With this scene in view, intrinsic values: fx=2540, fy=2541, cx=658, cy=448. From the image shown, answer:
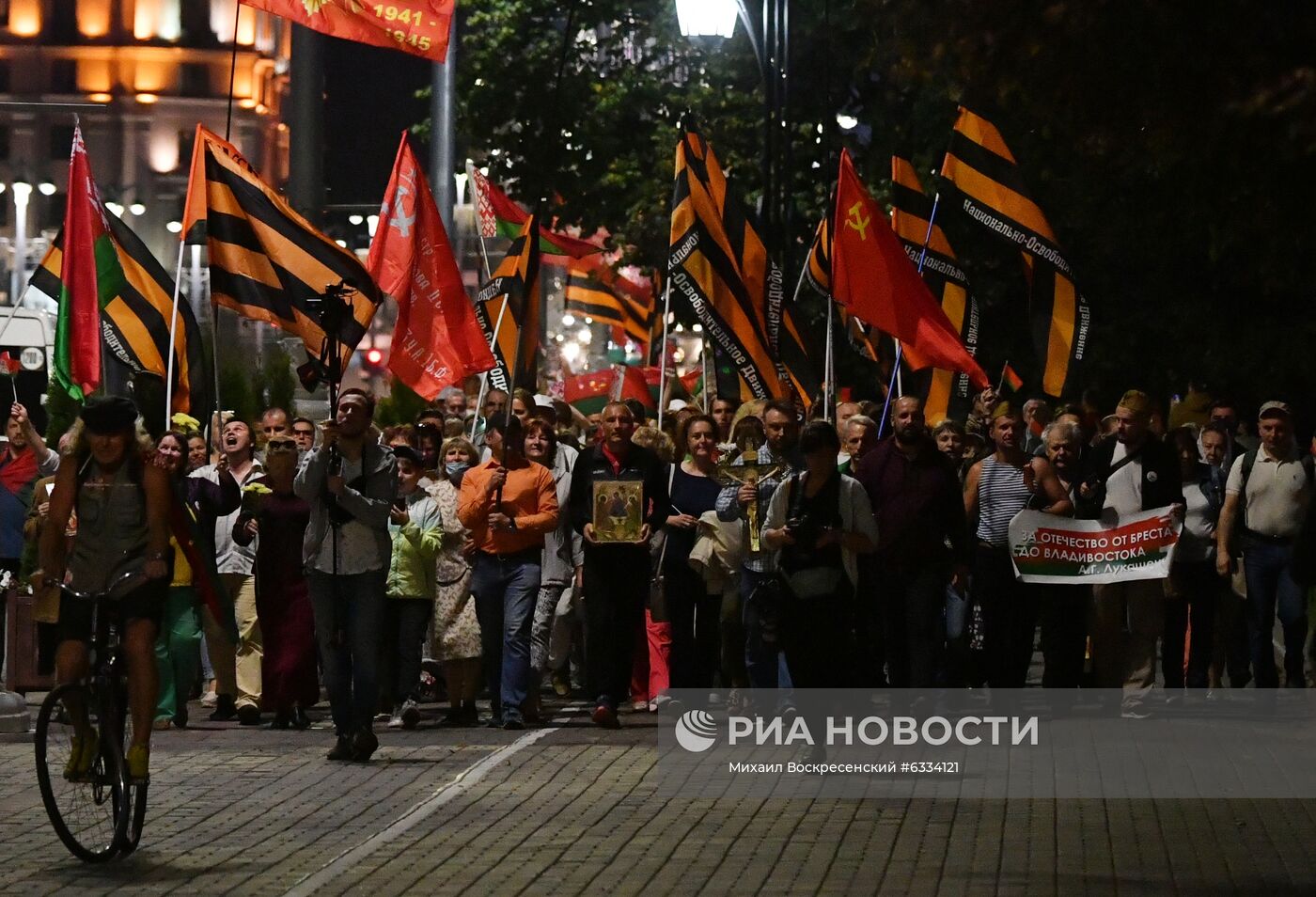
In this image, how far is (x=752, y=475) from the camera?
42.1 feet

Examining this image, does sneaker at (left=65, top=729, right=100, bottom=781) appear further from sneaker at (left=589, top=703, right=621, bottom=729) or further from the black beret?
sneaker at (left=589, top=703, right=621, bottom=729)

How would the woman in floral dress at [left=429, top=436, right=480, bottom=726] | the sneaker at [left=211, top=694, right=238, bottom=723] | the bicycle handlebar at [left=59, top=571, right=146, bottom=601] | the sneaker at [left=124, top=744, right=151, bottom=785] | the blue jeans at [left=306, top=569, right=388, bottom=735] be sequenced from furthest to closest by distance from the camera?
the sneaker at [left=211, top=694, right=238, bottom=723]
the woman in floral dress at [left=429, top=436, right=480, bottom=726]
the blue jeans at [left=306, top=569, right=388, bottom=735]
the bicycle handlebar at [left=59, top=571, right=146, bottom=601]
the sneaker at [left=124, top=744, right=151, bottom=785]

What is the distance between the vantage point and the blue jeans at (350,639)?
12.7 meters

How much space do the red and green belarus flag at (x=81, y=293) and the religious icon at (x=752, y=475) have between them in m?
6.13

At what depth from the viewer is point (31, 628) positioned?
16203 mm

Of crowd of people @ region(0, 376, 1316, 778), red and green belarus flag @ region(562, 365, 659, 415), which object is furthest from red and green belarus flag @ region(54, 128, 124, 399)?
red and green belarus flag @ region(562, 365, 659, 415)

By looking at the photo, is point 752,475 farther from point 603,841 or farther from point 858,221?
point 858,221

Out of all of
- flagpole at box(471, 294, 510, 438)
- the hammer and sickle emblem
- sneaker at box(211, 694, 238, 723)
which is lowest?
sneaker at box(211, 694, 238, 723)

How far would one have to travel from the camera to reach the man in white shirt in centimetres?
1494

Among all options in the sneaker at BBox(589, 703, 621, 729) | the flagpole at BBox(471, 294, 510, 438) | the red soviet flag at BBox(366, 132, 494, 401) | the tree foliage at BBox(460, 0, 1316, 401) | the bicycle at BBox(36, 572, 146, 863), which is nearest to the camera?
the tree foliage at BBox(460, 0, 1316, 401)

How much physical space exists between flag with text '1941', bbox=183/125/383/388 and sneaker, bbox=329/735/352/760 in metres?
4.90

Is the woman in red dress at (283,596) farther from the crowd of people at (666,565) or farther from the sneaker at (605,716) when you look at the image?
the sneaker at (605,716)

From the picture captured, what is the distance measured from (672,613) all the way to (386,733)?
1789 mm

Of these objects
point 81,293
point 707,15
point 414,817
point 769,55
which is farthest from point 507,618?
point 707,15
